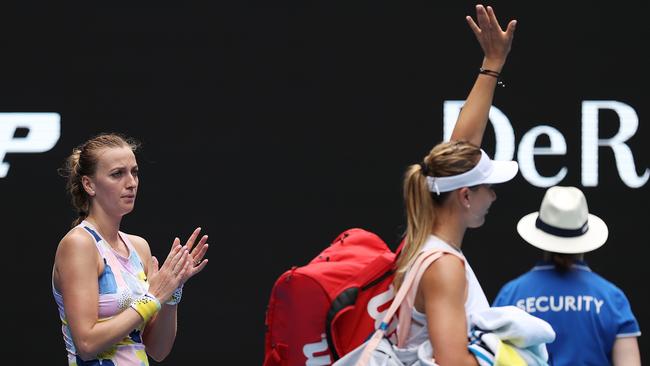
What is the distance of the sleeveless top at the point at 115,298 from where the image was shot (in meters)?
3.62

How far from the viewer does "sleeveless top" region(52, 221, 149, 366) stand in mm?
3625

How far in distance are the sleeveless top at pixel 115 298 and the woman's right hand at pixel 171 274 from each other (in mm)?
82

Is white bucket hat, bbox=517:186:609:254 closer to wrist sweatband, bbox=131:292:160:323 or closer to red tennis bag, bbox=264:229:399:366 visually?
red tennis bag, bbox=264:229:399:366

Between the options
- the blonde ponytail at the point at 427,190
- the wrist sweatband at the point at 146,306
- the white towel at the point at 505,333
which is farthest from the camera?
the wrist sweatband at the point at 146,306

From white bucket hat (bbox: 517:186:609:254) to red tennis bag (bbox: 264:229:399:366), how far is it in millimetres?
708

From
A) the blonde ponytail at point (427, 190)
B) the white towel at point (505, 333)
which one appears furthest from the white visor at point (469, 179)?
the white towel at point (505, 333)

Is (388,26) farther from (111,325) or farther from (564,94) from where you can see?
(111,325)

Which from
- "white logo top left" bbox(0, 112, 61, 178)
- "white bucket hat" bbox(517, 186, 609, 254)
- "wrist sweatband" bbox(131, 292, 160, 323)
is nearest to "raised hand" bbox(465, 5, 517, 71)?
"white bucket hat" bbox(517, 186, 609, 254)

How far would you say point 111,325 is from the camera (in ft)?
11.7

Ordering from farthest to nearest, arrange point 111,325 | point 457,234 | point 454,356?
1. point 111,325
2. point 457,234
3. point 454,356

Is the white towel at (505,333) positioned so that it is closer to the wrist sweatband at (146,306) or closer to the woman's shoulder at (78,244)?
the wrist sweatband at (146,306)

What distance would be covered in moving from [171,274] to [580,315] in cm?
123

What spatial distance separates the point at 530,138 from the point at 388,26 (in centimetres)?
80

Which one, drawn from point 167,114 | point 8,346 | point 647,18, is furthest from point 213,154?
point 647,18
